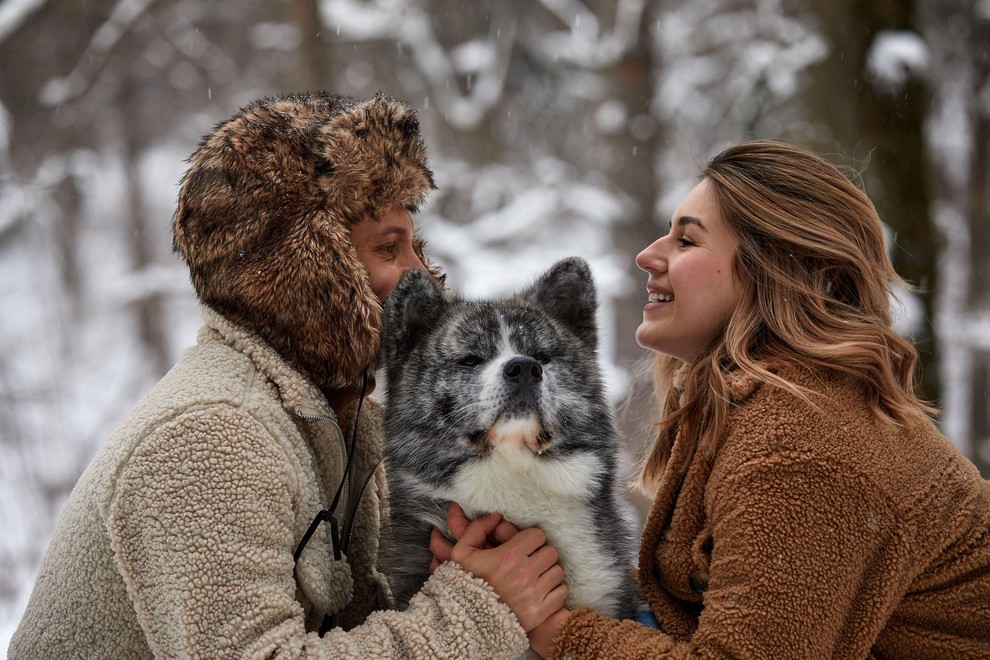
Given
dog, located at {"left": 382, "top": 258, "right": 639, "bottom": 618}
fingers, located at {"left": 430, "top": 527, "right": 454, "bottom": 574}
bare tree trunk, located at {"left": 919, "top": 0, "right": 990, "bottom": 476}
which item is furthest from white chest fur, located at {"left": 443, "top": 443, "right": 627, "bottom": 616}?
bare tree trunk, located at {"left": 919, "top": 0, "right": 990, "bottom": 476}

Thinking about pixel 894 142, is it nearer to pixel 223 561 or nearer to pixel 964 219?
pixel 223 561

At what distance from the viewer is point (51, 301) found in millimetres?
9047

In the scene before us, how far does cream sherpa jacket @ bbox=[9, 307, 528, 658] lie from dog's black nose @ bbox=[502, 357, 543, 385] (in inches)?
22.1

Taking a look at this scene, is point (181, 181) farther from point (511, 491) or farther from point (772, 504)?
point (772, 504)

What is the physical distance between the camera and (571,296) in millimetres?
3004

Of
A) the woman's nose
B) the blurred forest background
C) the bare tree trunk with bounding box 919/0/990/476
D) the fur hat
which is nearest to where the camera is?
the fur hat

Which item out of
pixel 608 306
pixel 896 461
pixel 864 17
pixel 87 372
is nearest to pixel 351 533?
pixel 896 461

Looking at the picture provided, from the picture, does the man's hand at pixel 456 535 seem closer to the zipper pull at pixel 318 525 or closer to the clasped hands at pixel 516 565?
the clasped hands at pixel 516 565

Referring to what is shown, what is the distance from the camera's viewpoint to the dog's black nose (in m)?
2.45

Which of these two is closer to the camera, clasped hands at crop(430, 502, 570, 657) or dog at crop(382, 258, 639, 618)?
clasped hands at crop(430, 502, 570, 657)

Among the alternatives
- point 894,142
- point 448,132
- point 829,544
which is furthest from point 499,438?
point 448,132

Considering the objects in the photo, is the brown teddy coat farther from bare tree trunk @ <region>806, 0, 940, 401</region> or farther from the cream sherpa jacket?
bare tree trunk @ <region>806, 0, 940, 401</region>

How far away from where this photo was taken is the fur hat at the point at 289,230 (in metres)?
2.43

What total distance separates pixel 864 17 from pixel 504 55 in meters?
5.05
